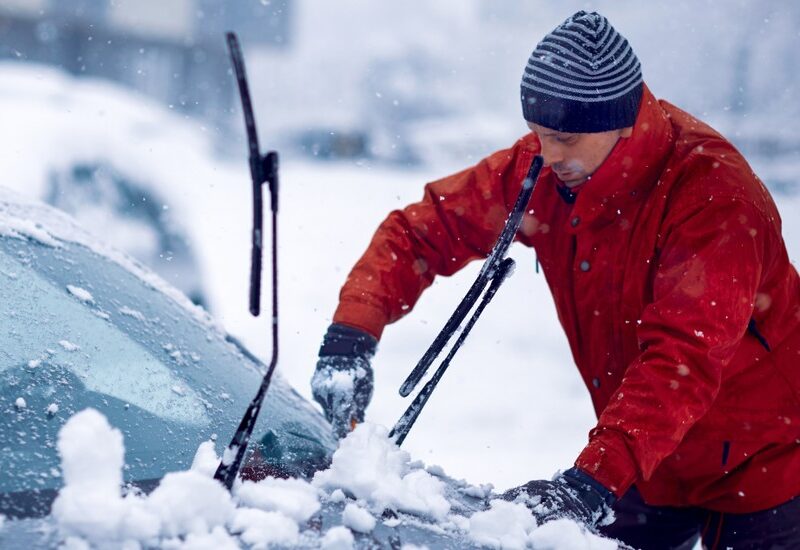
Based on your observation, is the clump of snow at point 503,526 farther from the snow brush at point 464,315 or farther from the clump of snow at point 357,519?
the snow brush at point 464,315

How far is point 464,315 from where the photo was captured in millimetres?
1977

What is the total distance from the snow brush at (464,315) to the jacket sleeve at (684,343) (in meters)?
0.31

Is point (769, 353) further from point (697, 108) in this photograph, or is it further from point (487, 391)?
point (697, 108)

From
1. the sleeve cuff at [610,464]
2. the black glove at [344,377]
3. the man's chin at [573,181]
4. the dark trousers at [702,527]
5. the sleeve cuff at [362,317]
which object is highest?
the man's chin at [573,181]

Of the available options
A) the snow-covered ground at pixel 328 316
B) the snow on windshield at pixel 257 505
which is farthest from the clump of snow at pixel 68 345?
the snow-covered ground at pixel 328 316

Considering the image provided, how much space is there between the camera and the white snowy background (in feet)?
17.1

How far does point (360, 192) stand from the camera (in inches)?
689

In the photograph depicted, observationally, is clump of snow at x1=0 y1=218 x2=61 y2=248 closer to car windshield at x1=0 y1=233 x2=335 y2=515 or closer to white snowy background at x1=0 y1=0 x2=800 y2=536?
car windshield at x1=0 y1=233 x2=335 y2=515

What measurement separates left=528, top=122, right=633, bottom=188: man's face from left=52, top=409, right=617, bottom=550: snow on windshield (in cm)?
77

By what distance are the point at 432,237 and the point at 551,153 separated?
0.56 m

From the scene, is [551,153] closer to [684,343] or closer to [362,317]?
[684,343]

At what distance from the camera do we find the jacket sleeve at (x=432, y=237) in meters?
2.55

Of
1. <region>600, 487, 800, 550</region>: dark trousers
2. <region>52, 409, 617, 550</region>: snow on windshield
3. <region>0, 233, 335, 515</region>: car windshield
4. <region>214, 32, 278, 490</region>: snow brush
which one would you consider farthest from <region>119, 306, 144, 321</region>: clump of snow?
<region>600, 487, 800, 550</region>: dark trousers

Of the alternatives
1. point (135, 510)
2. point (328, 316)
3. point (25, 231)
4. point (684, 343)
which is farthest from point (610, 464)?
point (328, 316)
